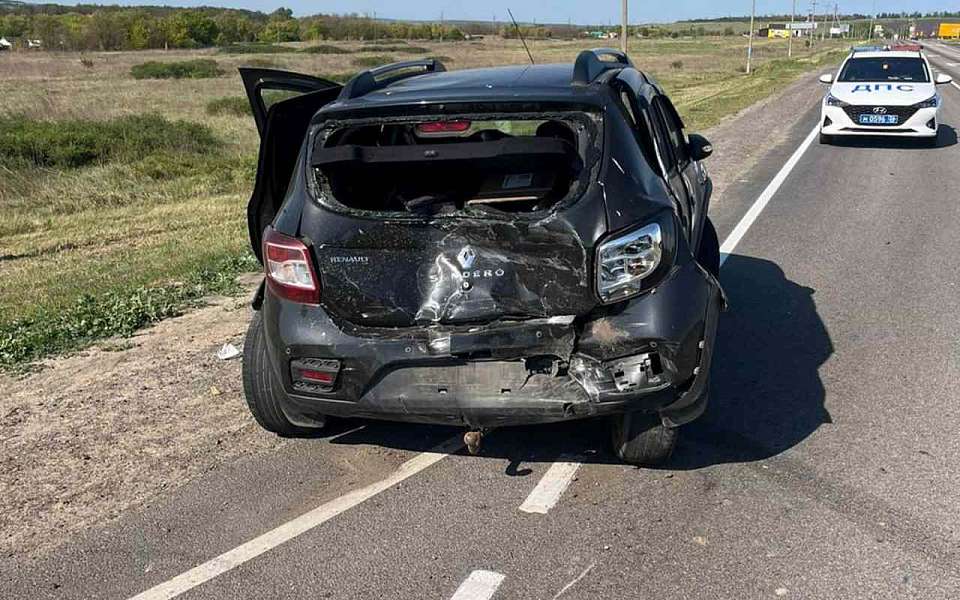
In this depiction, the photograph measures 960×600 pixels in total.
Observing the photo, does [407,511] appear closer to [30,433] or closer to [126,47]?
[30,433]

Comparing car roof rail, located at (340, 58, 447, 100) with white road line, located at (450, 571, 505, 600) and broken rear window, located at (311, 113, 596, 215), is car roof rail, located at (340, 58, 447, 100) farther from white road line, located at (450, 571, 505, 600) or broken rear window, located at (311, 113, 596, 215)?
white road line, located at (450, 571, 505, 600)

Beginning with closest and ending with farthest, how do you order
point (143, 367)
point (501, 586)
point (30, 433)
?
1. point (501, 586)
2. point (30, 433)
3. point (143, 367)

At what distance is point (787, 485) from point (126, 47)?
101260mm

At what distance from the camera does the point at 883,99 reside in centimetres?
1555

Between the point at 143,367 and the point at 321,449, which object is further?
the point at 143,367

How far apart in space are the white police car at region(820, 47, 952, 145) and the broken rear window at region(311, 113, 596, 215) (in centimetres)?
1255

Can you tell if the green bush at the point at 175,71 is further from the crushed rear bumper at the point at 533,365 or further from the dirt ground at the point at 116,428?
the crushed rear bumper at the point at 533,365

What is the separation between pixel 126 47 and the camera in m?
94.6

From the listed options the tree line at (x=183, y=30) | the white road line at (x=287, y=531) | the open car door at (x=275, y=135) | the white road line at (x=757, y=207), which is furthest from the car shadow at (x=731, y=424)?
the tree line at (x=183, y=30)

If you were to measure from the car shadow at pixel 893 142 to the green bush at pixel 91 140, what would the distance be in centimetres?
1395

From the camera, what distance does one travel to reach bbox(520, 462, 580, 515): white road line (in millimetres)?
3826

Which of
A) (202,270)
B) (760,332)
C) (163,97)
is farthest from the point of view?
(163,97)

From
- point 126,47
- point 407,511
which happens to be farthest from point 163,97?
point 126,47

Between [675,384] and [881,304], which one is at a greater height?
[675,384]
